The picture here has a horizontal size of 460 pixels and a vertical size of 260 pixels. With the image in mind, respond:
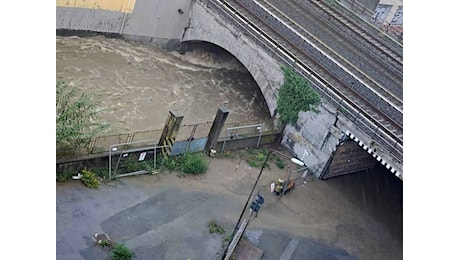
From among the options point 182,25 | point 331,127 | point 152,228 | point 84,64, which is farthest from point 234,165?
point 182,25

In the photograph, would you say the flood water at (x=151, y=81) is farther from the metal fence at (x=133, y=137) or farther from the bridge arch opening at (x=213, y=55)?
the metal fence at (x=133, y=137)

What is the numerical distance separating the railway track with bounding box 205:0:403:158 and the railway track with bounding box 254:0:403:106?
1.54 m

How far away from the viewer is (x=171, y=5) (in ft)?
131

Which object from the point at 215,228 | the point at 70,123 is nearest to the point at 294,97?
the point at 215,228

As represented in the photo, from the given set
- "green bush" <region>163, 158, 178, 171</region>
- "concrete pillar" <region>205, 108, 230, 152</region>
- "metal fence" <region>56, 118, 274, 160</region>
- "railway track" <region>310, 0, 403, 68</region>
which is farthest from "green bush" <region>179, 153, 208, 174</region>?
"railway track" <region>310, 0, 403, 68</region>

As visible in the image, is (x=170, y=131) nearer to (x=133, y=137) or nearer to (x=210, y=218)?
(x=133, y=137)

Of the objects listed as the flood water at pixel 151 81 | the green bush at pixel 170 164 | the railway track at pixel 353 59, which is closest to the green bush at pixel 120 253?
the green bush at pixel 170 164

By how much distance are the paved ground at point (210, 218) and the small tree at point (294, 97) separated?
343cm

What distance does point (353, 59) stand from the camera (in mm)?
35812

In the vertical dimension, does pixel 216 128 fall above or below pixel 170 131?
above

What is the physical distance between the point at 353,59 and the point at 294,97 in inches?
251

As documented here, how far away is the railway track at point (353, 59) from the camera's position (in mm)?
33050

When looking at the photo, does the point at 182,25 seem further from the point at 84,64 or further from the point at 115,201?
Result: the point at 115,201

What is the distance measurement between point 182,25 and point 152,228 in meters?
20.9
